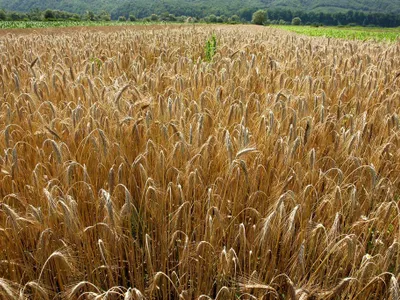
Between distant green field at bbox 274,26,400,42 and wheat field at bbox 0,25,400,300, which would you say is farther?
distant green field at bbox 274,26,400,42

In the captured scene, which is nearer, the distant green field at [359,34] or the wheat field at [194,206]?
the wheat field at [194,206]

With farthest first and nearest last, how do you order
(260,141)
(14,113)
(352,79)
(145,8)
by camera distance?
(145,8) < (352,79) < (14,113) < (260,141)

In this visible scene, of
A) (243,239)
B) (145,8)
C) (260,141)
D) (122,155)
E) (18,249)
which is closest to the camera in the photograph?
(243,239)

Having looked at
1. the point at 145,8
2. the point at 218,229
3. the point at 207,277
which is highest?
the point at 145,8

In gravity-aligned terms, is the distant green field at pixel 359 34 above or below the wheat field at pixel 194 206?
above

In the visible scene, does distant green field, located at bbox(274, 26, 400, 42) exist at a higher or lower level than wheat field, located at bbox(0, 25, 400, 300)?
higher

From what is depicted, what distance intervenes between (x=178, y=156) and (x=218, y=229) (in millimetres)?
557

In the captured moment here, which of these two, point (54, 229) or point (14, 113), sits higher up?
point (14, 113)

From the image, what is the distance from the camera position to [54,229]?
1.42 meters

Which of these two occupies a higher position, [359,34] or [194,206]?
[359,34]

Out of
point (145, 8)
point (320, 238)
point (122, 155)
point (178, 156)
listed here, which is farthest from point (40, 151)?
point (145, 8)

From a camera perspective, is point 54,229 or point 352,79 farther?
point 352,79

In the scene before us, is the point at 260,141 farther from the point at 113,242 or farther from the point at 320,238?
the point at 113,242

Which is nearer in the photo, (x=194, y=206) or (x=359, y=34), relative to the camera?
(x=194, y=206)
